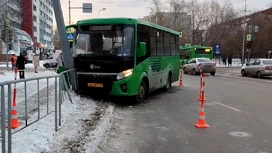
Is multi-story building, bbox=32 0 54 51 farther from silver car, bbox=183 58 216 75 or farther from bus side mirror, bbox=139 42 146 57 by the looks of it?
bus side mirror, bbox=139 42 146 57

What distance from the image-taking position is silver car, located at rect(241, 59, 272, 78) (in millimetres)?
26938

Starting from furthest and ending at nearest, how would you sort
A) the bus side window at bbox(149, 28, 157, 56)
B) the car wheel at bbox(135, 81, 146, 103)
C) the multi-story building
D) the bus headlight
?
the multi-story building, the bus side window at bbox(149, 28, 157, 56), the car wheel at bbox(135, 81, 146, 103), the bus headlight

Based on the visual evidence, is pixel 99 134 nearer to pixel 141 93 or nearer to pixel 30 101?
pixel 30 101

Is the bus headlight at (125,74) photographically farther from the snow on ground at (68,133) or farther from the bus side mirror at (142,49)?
the snow on ground at (68,133)

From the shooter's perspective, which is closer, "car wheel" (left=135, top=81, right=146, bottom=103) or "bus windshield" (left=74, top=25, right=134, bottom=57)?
"bus windshield" (left=74, top=25, right=134, bottom=57)

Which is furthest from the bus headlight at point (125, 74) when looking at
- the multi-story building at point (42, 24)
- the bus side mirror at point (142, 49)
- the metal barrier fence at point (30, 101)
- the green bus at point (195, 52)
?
the multi-story building at point (42, 24)

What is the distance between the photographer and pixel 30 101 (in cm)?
589

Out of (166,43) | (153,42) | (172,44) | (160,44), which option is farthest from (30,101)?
(172,44)

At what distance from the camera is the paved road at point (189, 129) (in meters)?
6.39

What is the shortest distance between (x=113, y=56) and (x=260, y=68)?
20125 millimetres

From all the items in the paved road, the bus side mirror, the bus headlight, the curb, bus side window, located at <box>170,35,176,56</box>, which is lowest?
the paved road

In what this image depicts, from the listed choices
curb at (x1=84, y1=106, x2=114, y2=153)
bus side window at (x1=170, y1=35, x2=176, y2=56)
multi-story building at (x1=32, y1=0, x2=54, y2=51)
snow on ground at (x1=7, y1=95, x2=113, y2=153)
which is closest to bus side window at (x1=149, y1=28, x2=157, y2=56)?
bus side window at (x1=170, y1=35, x2=176, y2=56)

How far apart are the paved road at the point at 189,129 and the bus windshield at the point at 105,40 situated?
6.27 ft

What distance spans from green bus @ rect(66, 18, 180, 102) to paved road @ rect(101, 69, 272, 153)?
33.9 inches
